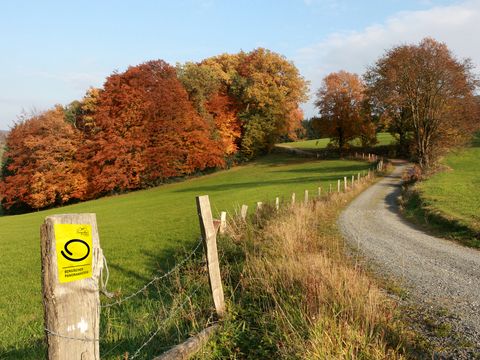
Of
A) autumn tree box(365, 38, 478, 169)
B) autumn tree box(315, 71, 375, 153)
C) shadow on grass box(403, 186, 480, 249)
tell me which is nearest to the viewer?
shadow on grass box(403, 186, 480, 249)

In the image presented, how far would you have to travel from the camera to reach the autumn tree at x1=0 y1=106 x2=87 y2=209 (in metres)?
46.3

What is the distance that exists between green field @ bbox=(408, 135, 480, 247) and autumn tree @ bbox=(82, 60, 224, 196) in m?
31.6

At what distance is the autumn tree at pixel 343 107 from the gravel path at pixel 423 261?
1630 inches

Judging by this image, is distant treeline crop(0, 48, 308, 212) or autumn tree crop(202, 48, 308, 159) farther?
autumn tree crop(202, 48, 308, 159)

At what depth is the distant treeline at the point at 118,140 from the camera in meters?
46.7

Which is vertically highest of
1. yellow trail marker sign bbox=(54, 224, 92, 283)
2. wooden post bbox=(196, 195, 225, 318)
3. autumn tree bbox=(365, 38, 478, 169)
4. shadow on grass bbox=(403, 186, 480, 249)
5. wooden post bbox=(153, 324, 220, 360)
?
autumn tree bbox=(365, 38, 478, 169)

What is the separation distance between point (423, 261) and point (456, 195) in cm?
1530

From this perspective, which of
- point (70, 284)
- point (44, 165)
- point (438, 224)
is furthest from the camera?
point (44, 165)

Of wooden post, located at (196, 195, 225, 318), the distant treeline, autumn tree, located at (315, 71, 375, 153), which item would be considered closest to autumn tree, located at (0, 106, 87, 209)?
the distant treeline

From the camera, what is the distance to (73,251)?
2709mm

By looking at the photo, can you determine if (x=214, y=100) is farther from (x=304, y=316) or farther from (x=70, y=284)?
(x=70, y=284)

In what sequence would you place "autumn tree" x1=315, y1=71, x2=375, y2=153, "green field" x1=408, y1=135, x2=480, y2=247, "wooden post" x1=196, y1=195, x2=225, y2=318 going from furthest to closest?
"autumn tree" x1=315, y1=71, x2=375, y2=153 < "green field" x1=408, y1=135, x2=480, y2=247 < "wooden post" x1=196, y1=195, x2=225, y2=318

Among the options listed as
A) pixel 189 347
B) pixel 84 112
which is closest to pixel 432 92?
pixel 189 347

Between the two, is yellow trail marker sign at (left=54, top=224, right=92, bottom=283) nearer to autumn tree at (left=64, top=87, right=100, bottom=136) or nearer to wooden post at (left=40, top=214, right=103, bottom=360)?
wooden post at (left=40, top=214, right=103, bottom=360)
